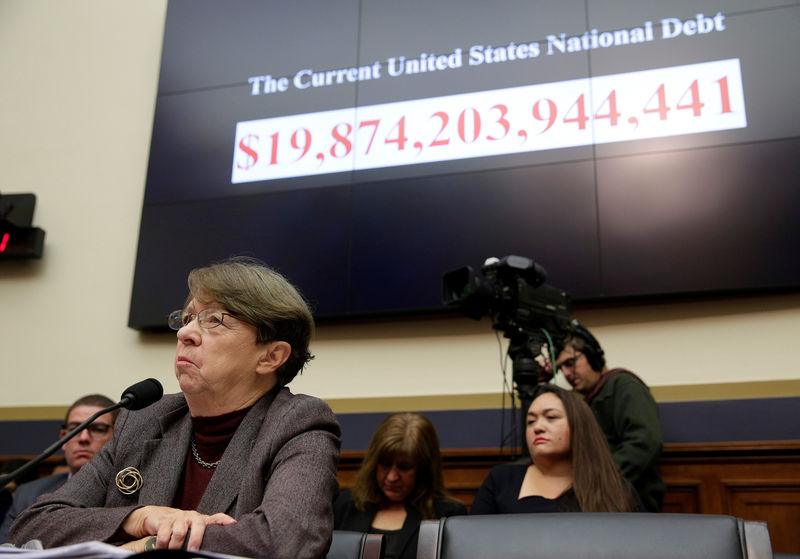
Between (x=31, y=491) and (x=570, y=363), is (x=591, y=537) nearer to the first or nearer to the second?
(x=570, y=363)

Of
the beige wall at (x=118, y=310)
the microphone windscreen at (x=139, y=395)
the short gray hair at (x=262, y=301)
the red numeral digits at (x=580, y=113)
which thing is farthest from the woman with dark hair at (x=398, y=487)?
the red numeral digits at (x=580, y=113)

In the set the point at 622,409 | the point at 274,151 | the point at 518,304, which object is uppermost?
the point at 274,151

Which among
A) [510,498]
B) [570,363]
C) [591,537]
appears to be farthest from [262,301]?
[570,363]

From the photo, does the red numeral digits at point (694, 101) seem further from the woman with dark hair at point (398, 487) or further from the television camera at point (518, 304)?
the woman with dark hair at point (398, 487)

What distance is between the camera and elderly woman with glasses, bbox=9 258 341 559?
43.9 inches

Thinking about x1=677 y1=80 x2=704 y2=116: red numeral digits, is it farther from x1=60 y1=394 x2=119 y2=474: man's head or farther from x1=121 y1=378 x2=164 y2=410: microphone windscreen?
x1=121 y1=378 x2=164 y2=410: microphone windscreen

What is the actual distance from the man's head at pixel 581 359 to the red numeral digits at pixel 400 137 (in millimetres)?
1253

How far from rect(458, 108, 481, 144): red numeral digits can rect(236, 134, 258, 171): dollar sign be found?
102 centimetres

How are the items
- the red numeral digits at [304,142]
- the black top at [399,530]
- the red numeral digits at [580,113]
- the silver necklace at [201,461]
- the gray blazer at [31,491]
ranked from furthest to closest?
the red numeral digits at [304,142] < the red numeral digits at [580,113] < the gray blazer at [31,491] < the black top at [399,530] < the silver necklace at [201,461]

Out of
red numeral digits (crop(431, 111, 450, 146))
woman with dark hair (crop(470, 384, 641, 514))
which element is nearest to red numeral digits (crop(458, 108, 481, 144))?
red numeral digits (crop(431, 111, 450, 146))

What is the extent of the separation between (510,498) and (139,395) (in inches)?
55.9

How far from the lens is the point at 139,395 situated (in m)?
1.23

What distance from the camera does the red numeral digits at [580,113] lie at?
11.3ft

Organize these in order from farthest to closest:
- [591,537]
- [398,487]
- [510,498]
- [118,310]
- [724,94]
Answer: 1. [118,310]
2. [724,94]
3. [398,487]
4. [510,498]
5. [591,537]
